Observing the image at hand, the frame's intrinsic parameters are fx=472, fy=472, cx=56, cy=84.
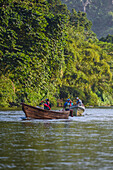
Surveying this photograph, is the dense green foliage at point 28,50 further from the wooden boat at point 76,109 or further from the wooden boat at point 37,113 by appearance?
the wooden boat at point 37,113

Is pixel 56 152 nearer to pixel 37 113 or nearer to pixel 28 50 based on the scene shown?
pixel 37 113

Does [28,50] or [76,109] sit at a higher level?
[28,50]

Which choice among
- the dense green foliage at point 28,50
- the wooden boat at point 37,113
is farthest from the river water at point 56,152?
the dense green foliage at point 28,50

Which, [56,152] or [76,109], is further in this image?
[76,109]

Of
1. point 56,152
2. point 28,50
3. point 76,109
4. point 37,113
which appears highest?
point 28,50

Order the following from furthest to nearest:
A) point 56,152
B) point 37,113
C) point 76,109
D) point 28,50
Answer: point 28,50 → point 76,109 → point 37,113 → point 56,152

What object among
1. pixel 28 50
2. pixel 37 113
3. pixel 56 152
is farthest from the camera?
pixel 28 50

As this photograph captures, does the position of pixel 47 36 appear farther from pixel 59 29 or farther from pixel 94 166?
pixel 94 166

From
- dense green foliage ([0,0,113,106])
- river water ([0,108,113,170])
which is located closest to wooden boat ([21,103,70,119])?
dense green foliage ([0,0,113,106])

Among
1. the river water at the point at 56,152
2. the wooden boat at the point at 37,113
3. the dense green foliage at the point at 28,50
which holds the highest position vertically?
the dense green foliage at the point at 28,50

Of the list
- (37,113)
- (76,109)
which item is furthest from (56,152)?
(76,109)

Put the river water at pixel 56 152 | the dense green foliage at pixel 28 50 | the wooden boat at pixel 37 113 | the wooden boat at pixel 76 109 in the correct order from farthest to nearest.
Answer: the dense green foliage at pixel 28 50 → the wooden boat at pixel 76 109 → the wooden boat at pixel 37 113 → the river water at pixel 56 152

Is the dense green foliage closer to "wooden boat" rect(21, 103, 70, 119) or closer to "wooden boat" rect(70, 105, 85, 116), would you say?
"wooden boat" rect(70, 105, 85, 116)

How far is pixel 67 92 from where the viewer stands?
82250 mm
